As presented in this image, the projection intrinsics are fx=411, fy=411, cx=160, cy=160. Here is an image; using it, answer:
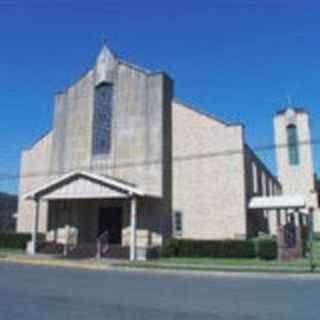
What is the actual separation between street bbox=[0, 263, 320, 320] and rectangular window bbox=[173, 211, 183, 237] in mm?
9969

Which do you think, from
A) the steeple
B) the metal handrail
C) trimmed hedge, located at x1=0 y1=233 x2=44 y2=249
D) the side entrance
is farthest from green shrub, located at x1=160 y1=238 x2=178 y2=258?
the steeple

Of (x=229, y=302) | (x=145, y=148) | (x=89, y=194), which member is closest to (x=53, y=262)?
(x=89, y=194)

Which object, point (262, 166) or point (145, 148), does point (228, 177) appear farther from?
point (262, 166)

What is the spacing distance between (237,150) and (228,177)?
1.78 meters

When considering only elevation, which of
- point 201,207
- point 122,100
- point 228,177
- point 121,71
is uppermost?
point 121,71

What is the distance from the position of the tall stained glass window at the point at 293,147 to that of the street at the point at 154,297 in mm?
30020

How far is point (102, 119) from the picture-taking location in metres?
29.7

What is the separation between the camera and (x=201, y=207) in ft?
85.6

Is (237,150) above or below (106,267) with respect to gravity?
above

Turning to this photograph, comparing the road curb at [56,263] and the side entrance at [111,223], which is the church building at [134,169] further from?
the road curb at [56,263]

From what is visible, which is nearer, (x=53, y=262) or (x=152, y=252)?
(x=53, y=262)

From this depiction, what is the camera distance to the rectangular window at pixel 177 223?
87.2 ft

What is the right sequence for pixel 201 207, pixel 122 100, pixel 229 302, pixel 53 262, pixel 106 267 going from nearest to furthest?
pixel 229 302 < pixel 106 267 < pixel 53 262 < pixel 201 207 < pixel 122 100

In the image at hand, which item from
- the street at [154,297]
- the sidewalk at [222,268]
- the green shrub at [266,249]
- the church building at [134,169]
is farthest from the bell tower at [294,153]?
the street at [154,297]
